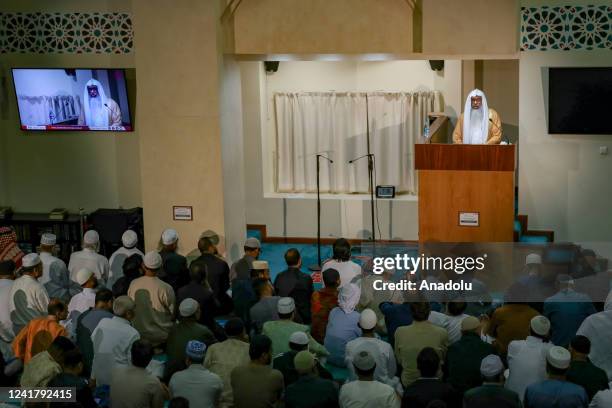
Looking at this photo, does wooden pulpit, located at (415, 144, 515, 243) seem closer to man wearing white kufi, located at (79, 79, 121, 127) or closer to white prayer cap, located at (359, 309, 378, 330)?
white prayer cap, located at (359, 309, 378, 330)

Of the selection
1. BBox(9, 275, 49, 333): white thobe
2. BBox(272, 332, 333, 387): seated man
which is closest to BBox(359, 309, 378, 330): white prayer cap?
BBox(272, 332, 333, 387): seated man

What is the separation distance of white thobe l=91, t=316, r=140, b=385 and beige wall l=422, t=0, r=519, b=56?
4.23 metres

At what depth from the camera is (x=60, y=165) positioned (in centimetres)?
1139

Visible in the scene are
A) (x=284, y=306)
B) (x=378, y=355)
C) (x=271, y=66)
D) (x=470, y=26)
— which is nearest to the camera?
(x=378, y=355)

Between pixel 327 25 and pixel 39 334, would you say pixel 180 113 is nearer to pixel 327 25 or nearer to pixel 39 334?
pixel 327 25

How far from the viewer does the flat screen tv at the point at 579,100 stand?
33.5 feet

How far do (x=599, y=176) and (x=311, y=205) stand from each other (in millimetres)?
3763

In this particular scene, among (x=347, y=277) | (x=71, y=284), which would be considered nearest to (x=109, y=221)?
(x=71, y=284)

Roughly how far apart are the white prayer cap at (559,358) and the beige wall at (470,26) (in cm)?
419

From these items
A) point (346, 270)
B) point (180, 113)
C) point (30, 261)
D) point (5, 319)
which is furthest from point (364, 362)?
point (180, 113)

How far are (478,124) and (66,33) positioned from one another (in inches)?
190

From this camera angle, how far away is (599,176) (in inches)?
413

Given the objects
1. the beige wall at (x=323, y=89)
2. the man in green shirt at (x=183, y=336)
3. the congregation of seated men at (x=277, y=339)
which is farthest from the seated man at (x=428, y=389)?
the beige wall at (x=323, y=89)

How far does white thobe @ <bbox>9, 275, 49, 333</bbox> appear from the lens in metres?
7.88
